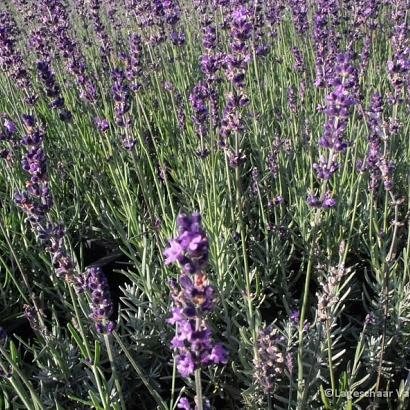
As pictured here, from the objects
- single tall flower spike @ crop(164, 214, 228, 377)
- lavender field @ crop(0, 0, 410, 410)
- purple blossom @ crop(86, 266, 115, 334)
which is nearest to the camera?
single tall flower spike @ crop(164, 214, 228, 377)

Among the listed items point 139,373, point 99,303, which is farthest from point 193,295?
point 139,373

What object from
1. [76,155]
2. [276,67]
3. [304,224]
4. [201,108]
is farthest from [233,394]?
[276,67]

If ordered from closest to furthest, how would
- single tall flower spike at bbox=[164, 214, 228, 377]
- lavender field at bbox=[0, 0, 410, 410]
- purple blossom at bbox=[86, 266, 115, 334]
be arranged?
1. single tall flower spike at bbox=[164, 214, 228, 377]
2. purple blossom at bbox=[86, 266, 115, 334]
3. lavender field at bbox=[0, 0, 410, 410]

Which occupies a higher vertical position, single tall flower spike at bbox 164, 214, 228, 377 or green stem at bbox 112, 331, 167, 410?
single tall flower spike at bbox 164, 214, 228, 377

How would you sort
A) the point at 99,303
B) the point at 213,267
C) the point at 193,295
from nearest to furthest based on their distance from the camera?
the point at 193,295
the point at 99,303
the point at 213,267

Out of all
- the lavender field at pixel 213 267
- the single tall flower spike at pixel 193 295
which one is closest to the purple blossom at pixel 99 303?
the lavender field at pixel 213 267

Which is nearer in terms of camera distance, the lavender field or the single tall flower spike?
the single tall flower spike

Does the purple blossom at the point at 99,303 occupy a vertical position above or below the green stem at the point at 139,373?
above

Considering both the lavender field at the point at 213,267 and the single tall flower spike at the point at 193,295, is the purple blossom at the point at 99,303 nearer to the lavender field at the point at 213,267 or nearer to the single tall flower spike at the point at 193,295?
the lavender field at the point at 213,267

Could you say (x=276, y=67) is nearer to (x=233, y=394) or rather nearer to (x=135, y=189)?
(x=135, y=189)

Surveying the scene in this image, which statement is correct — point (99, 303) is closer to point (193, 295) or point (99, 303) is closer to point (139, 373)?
point (139, 373)

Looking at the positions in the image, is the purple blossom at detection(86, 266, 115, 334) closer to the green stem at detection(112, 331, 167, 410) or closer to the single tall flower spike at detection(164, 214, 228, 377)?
the green stem at detection(112, 331, 167, 410)

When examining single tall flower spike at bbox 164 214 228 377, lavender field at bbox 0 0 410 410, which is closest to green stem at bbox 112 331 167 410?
lavender field at bbox 0 0 410 410

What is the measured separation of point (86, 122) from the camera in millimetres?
4559
